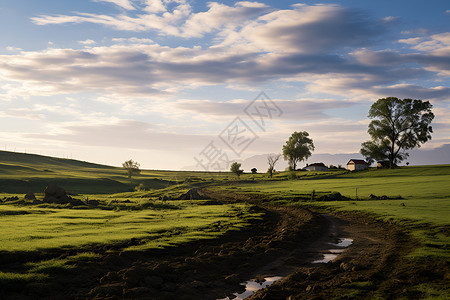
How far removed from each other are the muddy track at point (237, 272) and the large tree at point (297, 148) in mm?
144376

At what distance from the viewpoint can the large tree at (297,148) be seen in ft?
557

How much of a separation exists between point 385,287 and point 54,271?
14.7 meters

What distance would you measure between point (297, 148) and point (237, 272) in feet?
510

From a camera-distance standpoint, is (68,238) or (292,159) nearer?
(68,238)

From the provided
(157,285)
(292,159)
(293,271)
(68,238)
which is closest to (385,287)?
(293,271)

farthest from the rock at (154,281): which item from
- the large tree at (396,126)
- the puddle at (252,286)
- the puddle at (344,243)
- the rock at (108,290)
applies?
the large tree at (396,126)

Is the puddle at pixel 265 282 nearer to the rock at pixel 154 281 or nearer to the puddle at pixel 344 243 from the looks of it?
the puddle at pixel 344 243

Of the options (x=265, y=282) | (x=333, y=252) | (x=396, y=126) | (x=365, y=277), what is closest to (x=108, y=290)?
(x=265, y=282)

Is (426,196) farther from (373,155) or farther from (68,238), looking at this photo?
(373,155)

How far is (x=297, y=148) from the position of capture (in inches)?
6683

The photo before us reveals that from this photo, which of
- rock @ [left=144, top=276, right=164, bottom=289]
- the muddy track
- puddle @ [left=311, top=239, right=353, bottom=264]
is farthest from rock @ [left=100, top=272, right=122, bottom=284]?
puddle @ [left=311, top=239, right=353, bottom=264]

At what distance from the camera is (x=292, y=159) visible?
171875 millimetres

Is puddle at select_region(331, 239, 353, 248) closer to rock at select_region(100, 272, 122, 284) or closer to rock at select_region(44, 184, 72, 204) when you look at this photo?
rock at select_region(100, 272, 122, 284)

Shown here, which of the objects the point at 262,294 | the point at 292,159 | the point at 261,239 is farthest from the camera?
the point at 292,159
